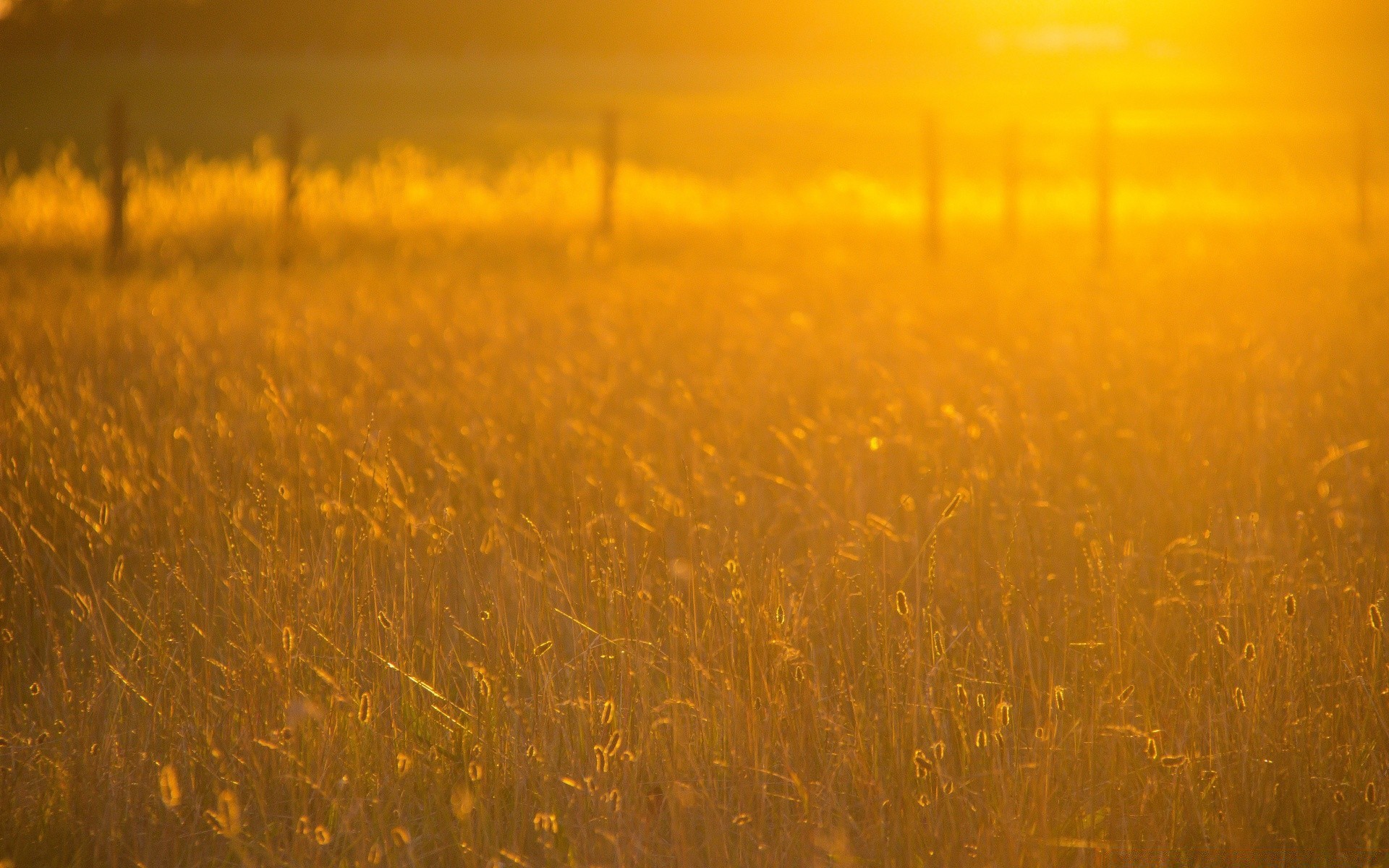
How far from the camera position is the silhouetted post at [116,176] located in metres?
8.97

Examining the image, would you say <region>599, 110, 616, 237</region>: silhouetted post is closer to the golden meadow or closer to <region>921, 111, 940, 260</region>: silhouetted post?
<region>921, 111, 940, 260</region>: silhouetted post

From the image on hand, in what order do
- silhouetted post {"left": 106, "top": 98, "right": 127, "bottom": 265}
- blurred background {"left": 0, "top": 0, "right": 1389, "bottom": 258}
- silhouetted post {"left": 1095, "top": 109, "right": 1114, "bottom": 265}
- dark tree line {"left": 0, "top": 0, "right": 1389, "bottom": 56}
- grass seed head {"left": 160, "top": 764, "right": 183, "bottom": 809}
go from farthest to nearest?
dark tree line {"left": 0, "top": 0, "right": 1389, "bottom": 56}
blurred background {"left": 0, "top": 0, "right": 1389, "bottom": 258}
silhouetted post {"left": 1095, "top": 109, "right": 1114, "bottom": 265}
silhouetted post {"left": 106, "top": 98, "right": 127, "bottom": 265}
grass seed head {"left": 160, "top": 764, "right": 183, "bottom": 809}

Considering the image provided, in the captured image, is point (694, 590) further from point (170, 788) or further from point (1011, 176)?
point (1011, 176)

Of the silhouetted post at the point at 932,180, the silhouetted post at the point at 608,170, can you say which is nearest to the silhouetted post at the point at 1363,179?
the silhouetted post at the point at 932,180

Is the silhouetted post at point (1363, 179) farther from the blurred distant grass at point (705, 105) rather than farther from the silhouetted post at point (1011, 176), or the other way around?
the blurred distant grass at point (705, 105)

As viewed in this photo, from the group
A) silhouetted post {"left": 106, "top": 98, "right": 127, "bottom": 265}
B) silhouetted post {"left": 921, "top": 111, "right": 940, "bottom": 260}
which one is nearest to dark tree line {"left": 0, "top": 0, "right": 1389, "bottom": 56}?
silhouetted post {"left": 106, "top": 98, "right": 127, "bottom": 265}

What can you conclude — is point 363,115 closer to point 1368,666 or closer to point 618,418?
point 618,418

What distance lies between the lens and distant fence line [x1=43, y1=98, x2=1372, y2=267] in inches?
356

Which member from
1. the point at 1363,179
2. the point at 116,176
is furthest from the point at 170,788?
the point at 1363,179

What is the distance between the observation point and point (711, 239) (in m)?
12.5

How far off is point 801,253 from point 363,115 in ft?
87.9

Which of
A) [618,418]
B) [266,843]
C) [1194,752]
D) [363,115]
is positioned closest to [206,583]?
[266,843]

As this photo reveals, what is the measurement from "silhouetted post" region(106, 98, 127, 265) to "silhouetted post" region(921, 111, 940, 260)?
6607 mm

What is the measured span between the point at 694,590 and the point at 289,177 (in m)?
7.84
